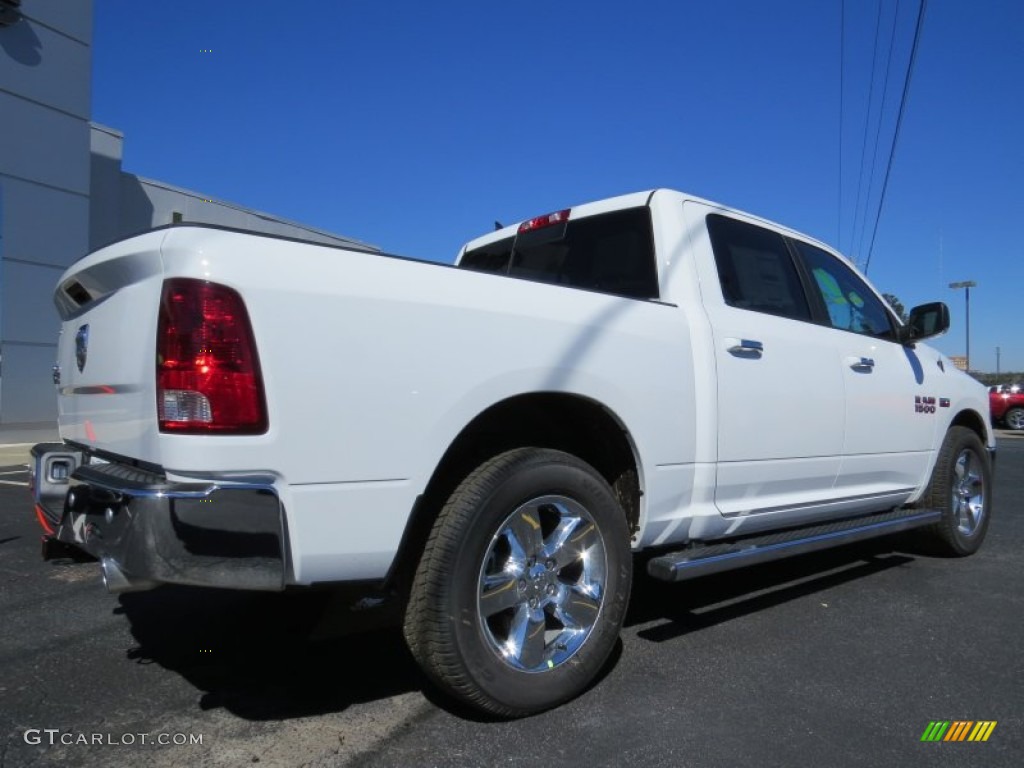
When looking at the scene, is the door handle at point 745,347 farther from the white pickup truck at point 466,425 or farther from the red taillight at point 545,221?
the red taillight at point 545,221

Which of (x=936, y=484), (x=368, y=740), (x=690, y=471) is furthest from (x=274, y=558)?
(x=936, y=484)

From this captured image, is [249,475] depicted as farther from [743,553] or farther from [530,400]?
[743,553]

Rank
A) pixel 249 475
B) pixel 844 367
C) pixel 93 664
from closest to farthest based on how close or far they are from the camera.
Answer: pixel 249 475 → pixel 93 664 → pixel 844 367

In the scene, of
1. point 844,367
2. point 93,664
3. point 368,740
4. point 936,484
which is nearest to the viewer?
point 368,740

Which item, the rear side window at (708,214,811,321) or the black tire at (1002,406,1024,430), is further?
the black tire at (1002,406,1024,430)

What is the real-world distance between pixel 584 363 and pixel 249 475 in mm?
1262

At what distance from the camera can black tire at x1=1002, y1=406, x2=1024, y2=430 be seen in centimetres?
2034

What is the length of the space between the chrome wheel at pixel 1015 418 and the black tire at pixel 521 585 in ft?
71.1

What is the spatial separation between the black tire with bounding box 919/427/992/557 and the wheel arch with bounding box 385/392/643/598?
2988mm

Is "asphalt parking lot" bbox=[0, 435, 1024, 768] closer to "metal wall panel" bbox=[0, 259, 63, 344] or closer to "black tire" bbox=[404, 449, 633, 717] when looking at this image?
"black tire" bbox=[404, 449, 633, 717]

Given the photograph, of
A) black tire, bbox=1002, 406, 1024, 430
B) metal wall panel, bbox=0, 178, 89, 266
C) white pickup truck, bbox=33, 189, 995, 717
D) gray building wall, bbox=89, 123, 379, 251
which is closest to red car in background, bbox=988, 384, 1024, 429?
black tire, bbox=1002, 406, 1024, 430

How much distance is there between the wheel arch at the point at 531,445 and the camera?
2570 millimetres

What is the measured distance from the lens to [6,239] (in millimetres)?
12898

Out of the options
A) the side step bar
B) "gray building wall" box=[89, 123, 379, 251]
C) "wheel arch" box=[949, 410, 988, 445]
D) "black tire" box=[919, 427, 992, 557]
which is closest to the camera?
the side step bar
